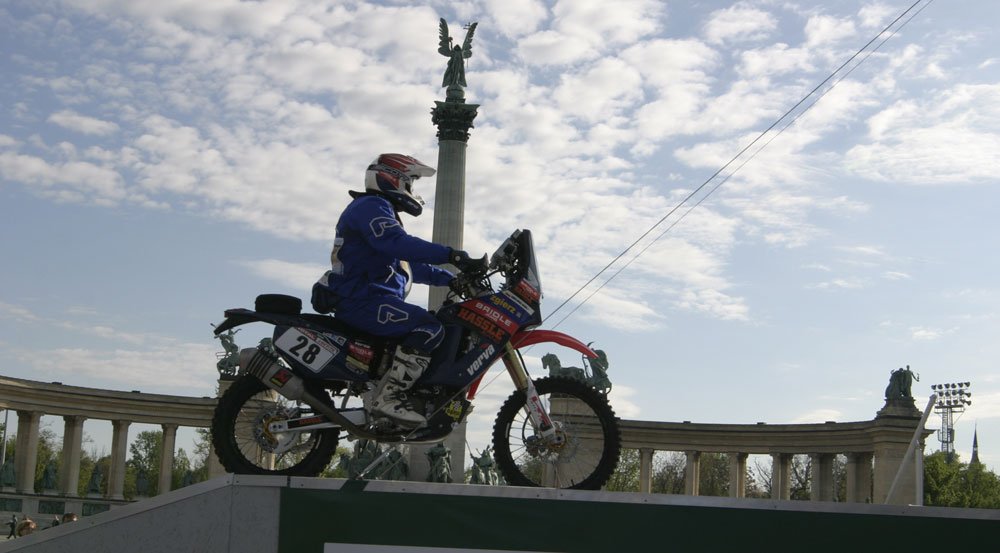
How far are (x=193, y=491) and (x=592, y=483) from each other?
3.37 metres

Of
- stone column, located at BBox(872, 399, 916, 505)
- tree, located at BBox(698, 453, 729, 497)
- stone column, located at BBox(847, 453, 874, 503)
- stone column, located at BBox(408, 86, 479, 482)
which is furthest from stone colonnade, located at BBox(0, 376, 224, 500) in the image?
tree, located at BBox(698, 453, 729, 497)

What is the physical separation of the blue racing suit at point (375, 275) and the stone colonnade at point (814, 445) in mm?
47858

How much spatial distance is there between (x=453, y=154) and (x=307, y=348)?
38153 mm

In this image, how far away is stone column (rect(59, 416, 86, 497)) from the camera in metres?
63.2

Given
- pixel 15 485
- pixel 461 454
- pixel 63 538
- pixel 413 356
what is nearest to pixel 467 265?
pixel 413 356

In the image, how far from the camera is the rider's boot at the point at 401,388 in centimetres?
908

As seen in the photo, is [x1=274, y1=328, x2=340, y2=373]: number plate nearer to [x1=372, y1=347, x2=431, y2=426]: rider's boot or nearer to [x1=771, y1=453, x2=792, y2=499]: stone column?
[x1=372, y1=347, x2=431, y2=426]: rider's boot

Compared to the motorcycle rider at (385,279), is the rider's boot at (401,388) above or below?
below

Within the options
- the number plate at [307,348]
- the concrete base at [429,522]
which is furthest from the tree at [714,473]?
the concrete base at [429,522]

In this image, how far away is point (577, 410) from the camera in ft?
32.7

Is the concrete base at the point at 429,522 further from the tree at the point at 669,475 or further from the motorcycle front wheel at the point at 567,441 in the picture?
the tree at the point at 669,475

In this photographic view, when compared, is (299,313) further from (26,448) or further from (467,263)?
(26,448)

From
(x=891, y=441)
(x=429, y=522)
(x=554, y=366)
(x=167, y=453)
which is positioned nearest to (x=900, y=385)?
(x=891, y=441)

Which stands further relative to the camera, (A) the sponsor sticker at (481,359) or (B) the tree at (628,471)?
(B) the tree at (628,471)
